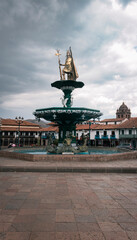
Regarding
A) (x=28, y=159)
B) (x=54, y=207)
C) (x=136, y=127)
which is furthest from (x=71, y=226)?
(x=136, y=127)

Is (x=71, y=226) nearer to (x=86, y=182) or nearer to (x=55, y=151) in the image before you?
(x=86, y=182)

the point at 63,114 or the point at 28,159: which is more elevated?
the point at 63,114

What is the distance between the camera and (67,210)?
510cm

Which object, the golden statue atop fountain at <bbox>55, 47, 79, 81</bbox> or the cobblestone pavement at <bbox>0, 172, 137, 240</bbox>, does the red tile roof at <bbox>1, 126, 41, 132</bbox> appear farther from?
the cobblestone pavement at <bbox>0, 172, 137, 240</bbox>

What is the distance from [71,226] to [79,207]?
1.15 metres

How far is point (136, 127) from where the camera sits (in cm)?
5022

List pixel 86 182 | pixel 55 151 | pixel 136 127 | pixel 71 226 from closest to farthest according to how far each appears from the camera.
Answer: pixel 71 226 < pixel 86 182 < pixel 55 151 < pixel 136 127

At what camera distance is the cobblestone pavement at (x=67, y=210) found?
3912 mm

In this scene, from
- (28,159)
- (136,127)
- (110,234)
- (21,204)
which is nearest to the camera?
(110,234)

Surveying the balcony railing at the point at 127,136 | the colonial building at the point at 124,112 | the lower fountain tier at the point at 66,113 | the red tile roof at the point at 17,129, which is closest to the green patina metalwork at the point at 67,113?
the lower fountain tier at the point at 66,113

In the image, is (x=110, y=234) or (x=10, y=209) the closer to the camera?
(x=110, y=234)

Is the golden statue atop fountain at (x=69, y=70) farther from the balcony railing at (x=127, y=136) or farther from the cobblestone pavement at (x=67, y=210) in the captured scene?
the balcony railing at (x=127, y=136)

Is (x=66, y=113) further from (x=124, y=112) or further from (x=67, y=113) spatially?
(x=124, y=112)

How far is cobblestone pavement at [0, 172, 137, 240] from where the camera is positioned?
12.8ft
